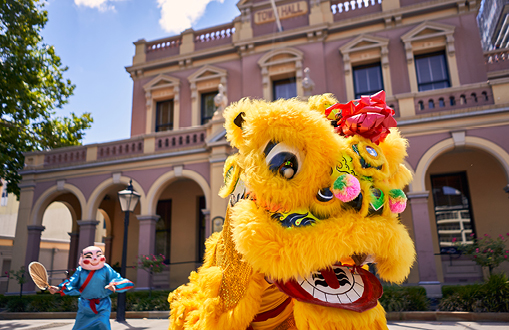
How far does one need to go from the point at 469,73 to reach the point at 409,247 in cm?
1171

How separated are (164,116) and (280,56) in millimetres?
5398

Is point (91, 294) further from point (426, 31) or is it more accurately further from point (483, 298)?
point (426, 31)

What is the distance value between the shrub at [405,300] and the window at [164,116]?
406 inches

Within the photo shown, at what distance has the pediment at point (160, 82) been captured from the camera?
14.9m

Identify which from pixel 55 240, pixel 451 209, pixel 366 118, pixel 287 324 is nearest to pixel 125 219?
pixel 287 324

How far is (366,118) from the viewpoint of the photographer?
7.12 feet

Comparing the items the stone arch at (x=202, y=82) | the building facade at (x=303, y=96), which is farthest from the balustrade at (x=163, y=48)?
the stone arch at (x=202, y=82)

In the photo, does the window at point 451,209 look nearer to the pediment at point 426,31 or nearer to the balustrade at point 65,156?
the pediment at point 426,31

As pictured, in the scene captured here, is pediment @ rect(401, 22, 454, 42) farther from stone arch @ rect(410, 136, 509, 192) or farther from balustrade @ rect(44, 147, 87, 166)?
balustrade @ rect(44, 147, 87, 166)

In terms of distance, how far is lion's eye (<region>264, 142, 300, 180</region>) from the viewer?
1969 mm

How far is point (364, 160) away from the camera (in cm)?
208

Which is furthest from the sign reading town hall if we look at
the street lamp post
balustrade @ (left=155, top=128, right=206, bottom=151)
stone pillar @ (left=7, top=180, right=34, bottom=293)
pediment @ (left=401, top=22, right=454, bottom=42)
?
stone pillar @ (left=7, top=180, right=34, bottom=293)

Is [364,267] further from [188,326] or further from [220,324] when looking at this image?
[188,326]

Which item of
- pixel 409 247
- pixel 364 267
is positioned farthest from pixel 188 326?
pixel 409 247
